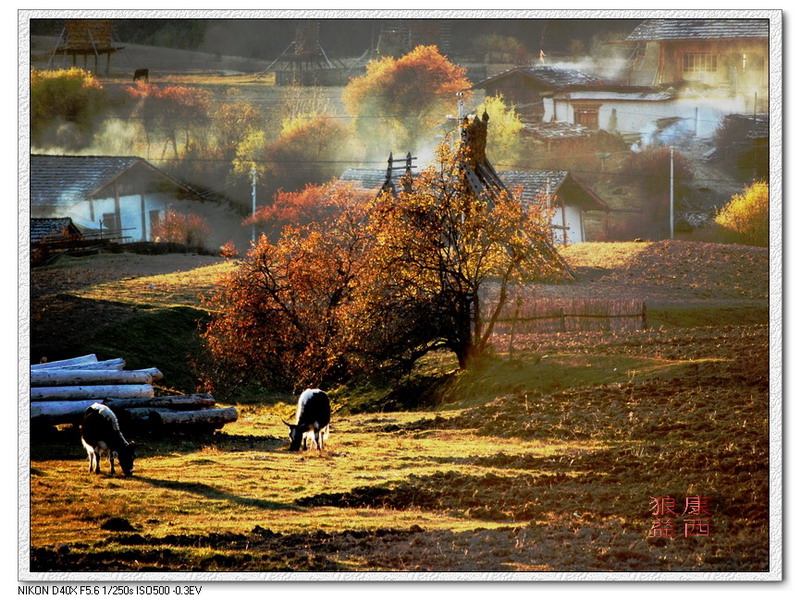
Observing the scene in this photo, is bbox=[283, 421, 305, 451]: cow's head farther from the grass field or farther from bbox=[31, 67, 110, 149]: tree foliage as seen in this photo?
bbox=[31, 67, 110, 149]: tree foliage

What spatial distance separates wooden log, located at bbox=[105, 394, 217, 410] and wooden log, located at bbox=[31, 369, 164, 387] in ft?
0.86

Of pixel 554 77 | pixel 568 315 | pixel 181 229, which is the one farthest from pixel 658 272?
pixel 181 229

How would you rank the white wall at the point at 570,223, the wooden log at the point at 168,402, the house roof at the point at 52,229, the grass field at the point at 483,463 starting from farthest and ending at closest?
the white wall at the point at 570,223 < the wooden log at the point at 168,402 < the house roof at the point at 52,229 < the grass field at the point at 483,463

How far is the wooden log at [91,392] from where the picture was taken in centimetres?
1169

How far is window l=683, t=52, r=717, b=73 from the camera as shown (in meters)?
12.0


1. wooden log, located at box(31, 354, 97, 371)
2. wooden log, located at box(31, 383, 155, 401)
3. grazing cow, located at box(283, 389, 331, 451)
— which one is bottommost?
grazing cow, located at box(283, 389, 331, 451)

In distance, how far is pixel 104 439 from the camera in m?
11.3

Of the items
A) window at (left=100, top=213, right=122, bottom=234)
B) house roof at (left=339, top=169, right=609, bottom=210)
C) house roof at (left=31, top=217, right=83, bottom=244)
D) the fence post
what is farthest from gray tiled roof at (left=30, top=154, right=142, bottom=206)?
the fence post

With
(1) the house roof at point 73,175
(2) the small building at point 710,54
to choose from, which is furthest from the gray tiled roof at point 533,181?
(1) the house roof at point 73,175

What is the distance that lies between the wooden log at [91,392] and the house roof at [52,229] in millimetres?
1454

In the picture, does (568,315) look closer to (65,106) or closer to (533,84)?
(533,84)

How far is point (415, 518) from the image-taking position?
1088 cm

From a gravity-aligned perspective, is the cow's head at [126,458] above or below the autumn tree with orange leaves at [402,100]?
below

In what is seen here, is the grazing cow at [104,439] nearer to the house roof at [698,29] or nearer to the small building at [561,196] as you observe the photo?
the small building at [561,196]
